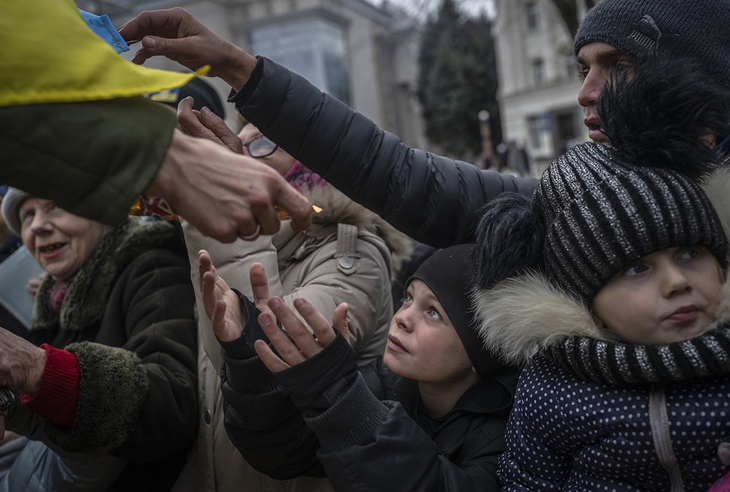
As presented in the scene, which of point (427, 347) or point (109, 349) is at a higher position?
point (427, 347)

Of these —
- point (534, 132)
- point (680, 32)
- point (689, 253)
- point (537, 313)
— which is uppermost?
point (680, 32)

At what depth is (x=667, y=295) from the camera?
137 centimetres

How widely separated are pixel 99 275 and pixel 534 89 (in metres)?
29.6

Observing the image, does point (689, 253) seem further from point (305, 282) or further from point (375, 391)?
point (305, 282)

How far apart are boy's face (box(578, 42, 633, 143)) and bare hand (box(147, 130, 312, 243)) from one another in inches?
42.0

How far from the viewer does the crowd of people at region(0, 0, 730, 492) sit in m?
1.15

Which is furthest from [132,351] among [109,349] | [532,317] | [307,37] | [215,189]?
[307,37]

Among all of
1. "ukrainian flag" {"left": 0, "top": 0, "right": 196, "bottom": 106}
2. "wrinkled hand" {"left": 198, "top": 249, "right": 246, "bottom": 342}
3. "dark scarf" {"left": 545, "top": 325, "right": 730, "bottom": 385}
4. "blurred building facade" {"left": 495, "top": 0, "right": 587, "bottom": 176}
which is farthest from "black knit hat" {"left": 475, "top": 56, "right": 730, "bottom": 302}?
"blurred building facade" {"left": 495, "top": 0, "right": 587, "bottom": 176}

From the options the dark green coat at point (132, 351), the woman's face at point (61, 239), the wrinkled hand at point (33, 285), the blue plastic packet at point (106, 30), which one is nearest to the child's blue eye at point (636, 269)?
the blue plastic packet at point (106, 30)

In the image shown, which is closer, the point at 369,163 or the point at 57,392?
the point at 57,392

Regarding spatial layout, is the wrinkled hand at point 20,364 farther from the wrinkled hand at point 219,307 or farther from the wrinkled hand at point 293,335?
the wrinkled hand at point 293,335

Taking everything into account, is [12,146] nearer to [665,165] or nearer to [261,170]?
[261,170]

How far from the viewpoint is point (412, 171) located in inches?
84.5

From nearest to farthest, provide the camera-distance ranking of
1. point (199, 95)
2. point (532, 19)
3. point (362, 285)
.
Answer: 1. point (362, 285)
2. point (199, 95)
3. point (532, 19)
